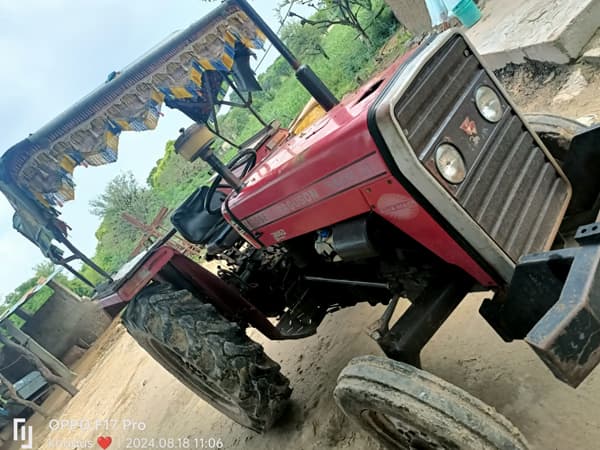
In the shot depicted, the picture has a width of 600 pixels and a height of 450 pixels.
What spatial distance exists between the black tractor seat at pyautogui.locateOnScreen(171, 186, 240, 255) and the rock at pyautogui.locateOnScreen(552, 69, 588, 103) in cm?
274

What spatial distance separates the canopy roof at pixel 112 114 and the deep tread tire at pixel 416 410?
188 cm

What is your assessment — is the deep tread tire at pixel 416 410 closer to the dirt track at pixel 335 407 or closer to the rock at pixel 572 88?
the dirt track at pixel 335 407

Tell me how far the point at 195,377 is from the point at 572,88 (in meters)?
3.51

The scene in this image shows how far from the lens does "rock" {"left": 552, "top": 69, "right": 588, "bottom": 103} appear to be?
3230 millimetres

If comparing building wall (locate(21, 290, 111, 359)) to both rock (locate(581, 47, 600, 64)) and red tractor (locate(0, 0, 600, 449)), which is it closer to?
red tractor (locate(0, 0, 600, 449))

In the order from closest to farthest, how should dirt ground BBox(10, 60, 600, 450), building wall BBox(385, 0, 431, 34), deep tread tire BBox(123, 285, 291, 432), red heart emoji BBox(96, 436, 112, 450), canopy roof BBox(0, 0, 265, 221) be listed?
dirt ground BBox(10, 60, 600, 450), deep tread tire BBox(123, 285, 291, 432), canopy roof BBox(0, 0, 265, 221), red heart emoji BBox(96, 436, 112, 450), building wall BBox(385, 0, 431, 34)

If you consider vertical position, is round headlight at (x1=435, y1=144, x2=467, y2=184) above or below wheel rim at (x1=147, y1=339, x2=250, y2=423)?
above

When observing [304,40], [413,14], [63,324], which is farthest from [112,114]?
[304,40]

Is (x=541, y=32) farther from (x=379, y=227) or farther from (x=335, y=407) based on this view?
(x=335, y=407)

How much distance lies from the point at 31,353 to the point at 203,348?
265 inches

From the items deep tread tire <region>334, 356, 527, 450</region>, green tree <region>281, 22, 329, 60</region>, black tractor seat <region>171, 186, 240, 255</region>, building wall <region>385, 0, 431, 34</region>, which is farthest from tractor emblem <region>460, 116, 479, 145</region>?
green tree <region>281, 22, 329, 60</region>

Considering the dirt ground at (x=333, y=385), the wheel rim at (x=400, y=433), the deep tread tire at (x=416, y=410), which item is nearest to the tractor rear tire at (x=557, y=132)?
the dirt ground at (x=333, y=385)

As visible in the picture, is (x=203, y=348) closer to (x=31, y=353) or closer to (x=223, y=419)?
(x=223, y=419)

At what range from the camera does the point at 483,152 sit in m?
1.54
